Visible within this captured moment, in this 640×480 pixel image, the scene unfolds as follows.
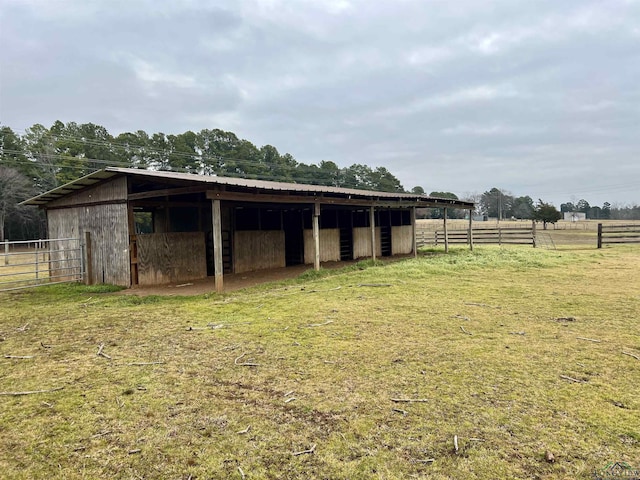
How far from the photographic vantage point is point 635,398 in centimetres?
314

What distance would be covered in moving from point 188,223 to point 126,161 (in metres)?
37.8

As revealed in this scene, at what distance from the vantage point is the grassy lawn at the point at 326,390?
7.89ft

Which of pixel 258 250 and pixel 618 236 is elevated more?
pixel 258 250

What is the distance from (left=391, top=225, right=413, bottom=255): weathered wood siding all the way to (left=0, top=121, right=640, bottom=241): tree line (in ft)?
71.9

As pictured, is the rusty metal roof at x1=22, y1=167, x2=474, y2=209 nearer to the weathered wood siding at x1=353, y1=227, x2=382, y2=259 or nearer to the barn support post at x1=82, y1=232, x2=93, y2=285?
the barn support post at x1=82, y1=232, x2=93, y2=285

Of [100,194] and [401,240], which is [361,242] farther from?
[100,194]

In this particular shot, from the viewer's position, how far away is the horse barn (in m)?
9.46

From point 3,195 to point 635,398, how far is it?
1635 inches

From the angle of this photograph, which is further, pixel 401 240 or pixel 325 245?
pixel 401 240

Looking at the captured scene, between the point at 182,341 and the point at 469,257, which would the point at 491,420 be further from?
the point at 469,257

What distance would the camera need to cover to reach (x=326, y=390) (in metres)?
3.43

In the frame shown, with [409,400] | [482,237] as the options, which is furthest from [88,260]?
[482,237]

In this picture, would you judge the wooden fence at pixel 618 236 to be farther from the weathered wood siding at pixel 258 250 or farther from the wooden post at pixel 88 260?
the wooden post at pixel 88 260

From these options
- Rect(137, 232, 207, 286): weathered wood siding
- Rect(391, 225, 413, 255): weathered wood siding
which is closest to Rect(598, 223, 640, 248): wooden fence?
Rect(391, 225, 413, 255): weathered wood siding
